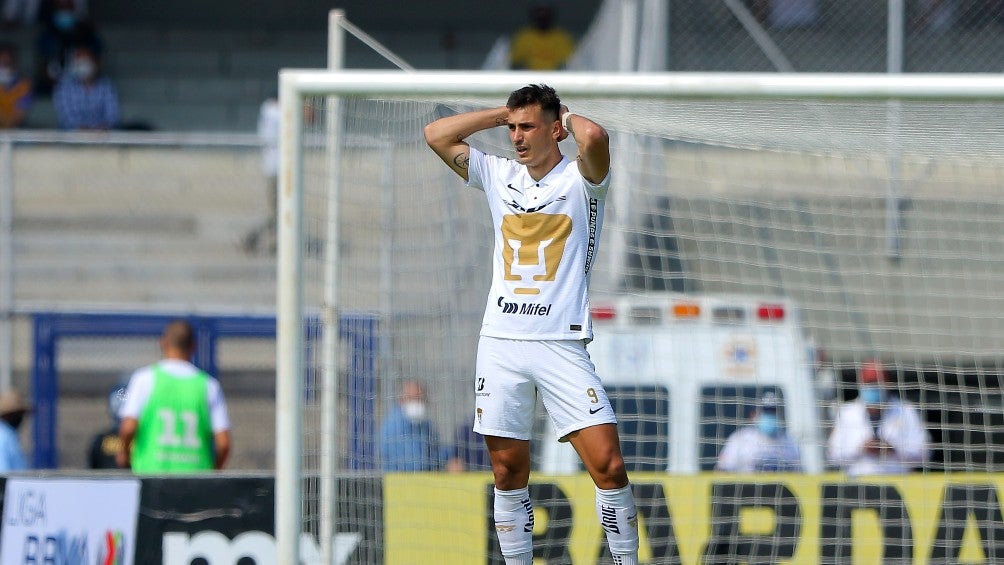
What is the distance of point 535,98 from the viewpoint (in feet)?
17.3

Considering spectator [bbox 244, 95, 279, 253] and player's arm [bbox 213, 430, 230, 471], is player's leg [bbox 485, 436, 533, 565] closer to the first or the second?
player's arm [bbox 213, 430, 230, 471]

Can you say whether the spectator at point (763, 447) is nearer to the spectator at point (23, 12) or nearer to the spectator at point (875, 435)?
the spectator at point (875, 435)

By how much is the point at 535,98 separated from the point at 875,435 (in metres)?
4.23

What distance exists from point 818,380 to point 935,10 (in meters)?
3.43

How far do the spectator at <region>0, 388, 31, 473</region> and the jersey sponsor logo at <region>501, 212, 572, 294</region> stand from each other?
4808 mm

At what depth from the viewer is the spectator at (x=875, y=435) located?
27.1 feet

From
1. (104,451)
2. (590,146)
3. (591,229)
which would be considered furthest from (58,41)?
(590,146)

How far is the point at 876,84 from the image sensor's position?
5.60 metres

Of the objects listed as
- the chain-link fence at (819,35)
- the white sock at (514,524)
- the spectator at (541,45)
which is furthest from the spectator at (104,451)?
the spectator at (541,45)

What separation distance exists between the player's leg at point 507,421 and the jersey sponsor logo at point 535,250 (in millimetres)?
257

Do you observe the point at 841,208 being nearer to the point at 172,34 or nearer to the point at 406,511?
the point at 406,511

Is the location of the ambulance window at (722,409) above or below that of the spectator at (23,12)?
below

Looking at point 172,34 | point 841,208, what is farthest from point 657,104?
point 172,34

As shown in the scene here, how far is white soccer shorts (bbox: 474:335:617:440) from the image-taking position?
531cm
